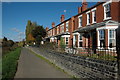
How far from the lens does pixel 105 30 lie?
13.3 metres

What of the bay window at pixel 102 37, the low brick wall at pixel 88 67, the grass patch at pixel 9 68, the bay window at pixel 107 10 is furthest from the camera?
the bay window at pixel 107 10

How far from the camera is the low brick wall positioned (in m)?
4.45

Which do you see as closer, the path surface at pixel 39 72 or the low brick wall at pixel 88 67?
the low brick wall at pixel 88 67

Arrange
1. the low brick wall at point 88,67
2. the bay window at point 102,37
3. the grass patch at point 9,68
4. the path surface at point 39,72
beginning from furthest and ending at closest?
the bay window at point 102,37, the path surface at point 39,72, the grass patch at point 9,68, the low brick wall at point 88,67

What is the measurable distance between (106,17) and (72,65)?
9.74 metres

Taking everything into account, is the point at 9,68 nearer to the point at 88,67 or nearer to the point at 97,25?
the point at 88,67

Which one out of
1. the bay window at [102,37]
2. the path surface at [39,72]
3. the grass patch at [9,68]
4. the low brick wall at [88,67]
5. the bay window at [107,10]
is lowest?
the path surface at [39,72]

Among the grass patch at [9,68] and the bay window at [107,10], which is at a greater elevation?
the bay window at [107,10]

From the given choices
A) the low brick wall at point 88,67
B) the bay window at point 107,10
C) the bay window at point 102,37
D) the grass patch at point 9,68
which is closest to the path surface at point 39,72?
the grass patch at point 9,68

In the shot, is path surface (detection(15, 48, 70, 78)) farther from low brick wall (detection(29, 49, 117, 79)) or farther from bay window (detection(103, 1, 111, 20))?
bay window (detection(103, 1, 111, 20))

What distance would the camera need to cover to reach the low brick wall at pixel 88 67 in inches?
175

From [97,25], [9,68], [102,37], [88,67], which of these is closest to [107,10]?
[97,25]

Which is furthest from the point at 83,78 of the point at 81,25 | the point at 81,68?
the point at 81,25

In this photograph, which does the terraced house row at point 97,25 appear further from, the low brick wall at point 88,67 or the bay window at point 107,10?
the low brick wall at point 88,67
